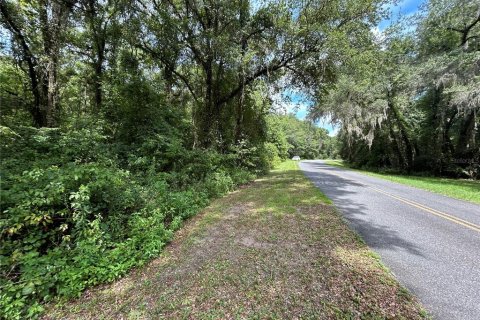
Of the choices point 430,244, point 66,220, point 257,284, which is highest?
point 66,220

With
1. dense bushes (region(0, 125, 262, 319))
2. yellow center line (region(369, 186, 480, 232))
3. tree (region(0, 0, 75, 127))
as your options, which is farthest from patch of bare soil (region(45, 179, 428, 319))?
tree (region(0, 0, 75, 127))

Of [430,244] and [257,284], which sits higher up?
[430,244]

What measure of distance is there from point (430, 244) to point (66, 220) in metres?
5.79

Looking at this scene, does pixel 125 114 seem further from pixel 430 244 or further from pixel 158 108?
pixel 430 244

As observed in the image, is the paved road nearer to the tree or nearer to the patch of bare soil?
the patch of bare soil

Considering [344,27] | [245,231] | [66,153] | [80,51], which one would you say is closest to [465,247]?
[245,231]

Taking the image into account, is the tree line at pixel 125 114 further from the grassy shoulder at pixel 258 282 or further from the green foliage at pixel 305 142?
the green foliage at pixel 305 142

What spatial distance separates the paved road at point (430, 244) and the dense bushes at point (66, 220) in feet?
11.8

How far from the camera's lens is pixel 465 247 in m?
3.51

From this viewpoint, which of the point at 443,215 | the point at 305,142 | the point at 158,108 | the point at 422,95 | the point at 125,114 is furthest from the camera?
the point at 305,142

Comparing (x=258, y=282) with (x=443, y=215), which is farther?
(x=443, y=215)

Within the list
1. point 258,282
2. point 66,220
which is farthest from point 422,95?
point 66,220

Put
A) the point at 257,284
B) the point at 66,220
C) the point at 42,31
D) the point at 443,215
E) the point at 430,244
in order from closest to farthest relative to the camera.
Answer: the point at 257,284, the point at 66,220, the point at 430,244, the point at 443,215, the point at 42,31

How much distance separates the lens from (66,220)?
307cm
